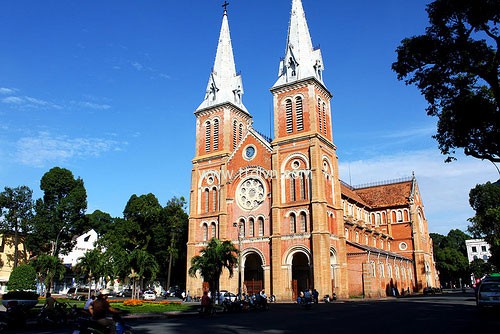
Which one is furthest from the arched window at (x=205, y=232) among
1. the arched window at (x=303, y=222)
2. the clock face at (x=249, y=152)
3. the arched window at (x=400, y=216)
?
the arched window at (x=400, y=216)

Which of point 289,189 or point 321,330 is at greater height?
point 289,189

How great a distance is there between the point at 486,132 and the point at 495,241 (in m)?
31.1

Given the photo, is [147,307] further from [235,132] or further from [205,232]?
[235,132]

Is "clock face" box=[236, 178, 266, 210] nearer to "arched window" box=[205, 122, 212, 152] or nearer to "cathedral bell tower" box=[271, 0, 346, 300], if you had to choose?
"cathedral bell tower" box=[271, 0, 346, 300]

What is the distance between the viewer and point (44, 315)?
20.6m

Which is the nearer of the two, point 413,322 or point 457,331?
point 457,331

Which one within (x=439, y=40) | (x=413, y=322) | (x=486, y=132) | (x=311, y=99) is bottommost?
(x=413, y=322)

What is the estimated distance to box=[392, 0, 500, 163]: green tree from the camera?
1961cm

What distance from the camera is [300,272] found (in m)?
48.6

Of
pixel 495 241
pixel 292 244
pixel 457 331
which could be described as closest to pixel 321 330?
pixel 457 331

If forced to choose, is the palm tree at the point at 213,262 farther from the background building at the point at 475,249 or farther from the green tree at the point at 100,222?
the background building at the point at 475,249

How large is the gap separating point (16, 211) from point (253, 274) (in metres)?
34.2

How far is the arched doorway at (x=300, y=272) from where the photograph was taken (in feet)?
154

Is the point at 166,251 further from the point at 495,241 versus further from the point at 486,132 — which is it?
the point at 486,132
